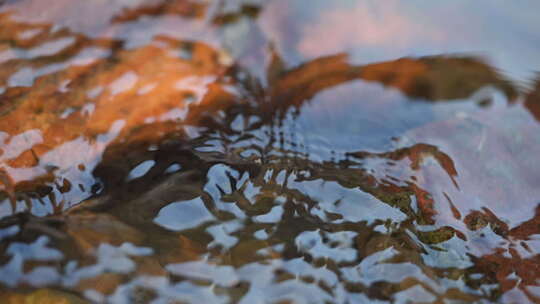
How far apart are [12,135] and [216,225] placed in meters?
0.77

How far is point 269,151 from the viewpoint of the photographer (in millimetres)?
1754

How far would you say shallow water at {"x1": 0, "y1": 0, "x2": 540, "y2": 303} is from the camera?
138cm

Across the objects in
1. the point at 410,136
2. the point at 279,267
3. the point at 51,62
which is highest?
the point at 51,62

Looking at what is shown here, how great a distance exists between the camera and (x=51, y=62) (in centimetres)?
193

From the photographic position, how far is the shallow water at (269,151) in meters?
1.38

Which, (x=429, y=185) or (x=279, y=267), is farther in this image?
(x=429, y=185)

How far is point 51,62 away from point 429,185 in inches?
57.4

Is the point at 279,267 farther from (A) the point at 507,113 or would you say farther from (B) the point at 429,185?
(A) the point at 507,113

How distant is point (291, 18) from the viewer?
7.34ft

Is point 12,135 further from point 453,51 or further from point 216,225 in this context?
point 453,51

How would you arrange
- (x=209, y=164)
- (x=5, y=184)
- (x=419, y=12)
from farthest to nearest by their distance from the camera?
(x=419, y=12) < (x=209, y=164) < (x=5, y=184)

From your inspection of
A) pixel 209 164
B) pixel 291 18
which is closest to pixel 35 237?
pixel 209 164

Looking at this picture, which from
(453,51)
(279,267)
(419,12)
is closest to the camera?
(279,267)

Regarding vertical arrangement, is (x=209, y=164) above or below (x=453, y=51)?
below
